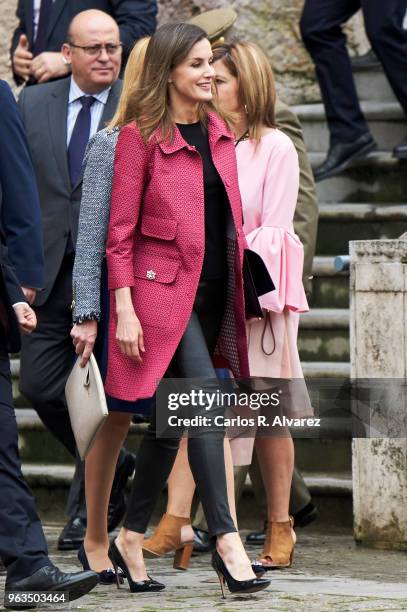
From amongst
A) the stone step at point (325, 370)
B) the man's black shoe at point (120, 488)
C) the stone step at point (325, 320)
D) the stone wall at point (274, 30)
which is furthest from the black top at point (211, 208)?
the stone wall at point (274, 30)

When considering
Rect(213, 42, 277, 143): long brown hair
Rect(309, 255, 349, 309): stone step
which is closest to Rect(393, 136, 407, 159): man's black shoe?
Rect(309, 255, 349, 309): stone step

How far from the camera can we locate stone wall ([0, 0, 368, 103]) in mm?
10805

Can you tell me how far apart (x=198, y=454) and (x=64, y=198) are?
183cm

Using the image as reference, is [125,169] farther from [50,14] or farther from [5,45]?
[5,45]

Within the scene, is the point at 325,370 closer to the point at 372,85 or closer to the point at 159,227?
the point at 159,227

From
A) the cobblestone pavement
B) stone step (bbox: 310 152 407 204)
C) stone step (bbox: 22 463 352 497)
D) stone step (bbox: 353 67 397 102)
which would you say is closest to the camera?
the cobblestone pavement

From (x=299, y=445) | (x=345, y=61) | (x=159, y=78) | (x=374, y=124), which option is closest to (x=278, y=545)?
(x=299, y=445)

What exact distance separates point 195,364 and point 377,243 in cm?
144

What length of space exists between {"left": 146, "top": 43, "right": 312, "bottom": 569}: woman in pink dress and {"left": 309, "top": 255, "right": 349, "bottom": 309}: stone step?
6.11 feet

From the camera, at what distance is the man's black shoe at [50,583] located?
547cm

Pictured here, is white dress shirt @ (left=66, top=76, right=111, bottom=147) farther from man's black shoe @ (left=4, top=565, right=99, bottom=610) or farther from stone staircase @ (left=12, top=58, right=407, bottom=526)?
man's black shoe @ (left=4, top=565, right=99, bottom=610)

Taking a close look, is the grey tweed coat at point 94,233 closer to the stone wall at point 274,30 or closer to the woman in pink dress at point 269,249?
the woman in pink dress at point 269,249

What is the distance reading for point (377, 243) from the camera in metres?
7.04

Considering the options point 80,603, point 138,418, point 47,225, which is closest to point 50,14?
point 47,225
